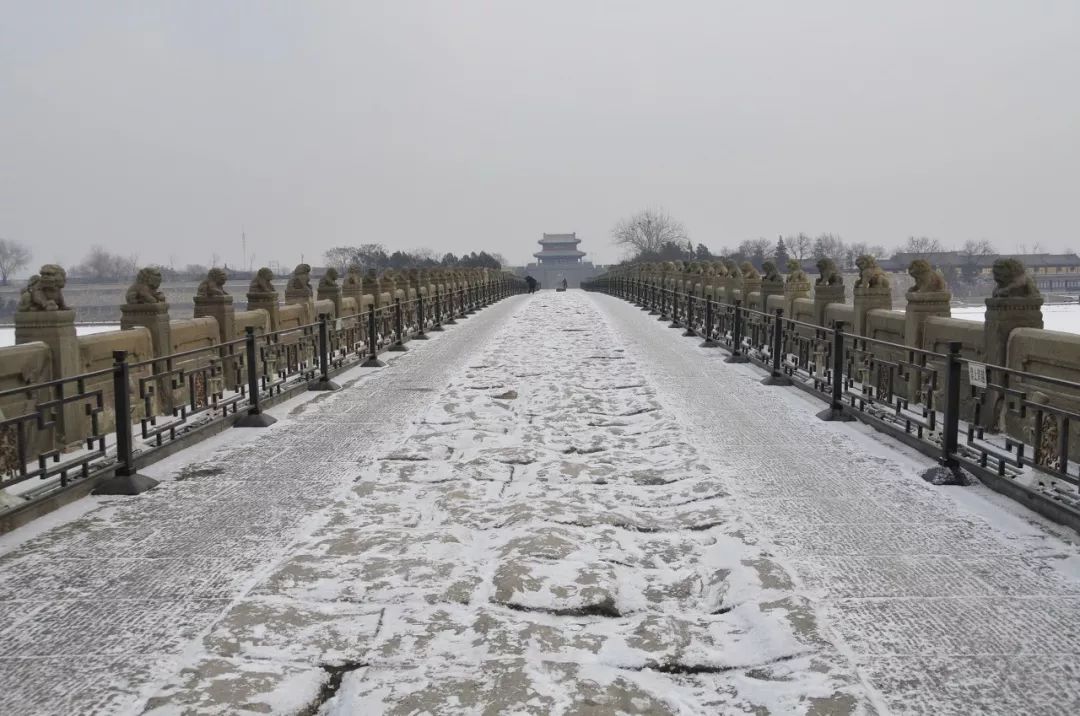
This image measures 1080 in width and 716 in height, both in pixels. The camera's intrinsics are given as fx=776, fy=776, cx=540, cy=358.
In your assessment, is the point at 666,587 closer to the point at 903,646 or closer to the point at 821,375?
the point at 903,646

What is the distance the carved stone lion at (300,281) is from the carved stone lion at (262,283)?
208 centimetres

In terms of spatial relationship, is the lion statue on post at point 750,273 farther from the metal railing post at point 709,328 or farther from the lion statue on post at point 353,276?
the lion statue on post at point 353,276

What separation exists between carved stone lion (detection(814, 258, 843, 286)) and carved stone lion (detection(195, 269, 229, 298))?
8.70 meters

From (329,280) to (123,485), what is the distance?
36.1ft

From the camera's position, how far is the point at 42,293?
695cm

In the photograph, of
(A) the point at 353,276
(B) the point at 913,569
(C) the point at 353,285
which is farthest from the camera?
(C) the point at 353,285

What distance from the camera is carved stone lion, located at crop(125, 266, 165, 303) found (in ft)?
27.9

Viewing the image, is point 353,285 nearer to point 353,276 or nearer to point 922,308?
point 353,276

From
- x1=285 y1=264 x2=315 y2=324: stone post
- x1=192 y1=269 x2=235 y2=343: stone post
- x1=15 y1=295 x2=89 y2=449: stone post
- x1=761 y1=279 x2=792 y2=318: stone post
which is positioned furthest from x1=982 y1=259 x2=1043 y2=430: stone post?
x1=285 y1=264 x2=315 y2=324: stone post

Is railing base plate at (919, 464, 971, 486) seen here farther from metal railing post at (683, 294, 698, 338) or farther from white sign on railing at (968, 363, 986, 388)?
metal railing post at (683, 294, 698, 338)

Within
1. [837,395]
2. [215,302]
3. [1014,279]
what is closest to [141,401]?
[215,302]

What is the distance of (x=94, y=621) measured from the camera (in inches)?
142

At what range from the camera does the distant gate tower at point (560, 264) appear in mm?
112812

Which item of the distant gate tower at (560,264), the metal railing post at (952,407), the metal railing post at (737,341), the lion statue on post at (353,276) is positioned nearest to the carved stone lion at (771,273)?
the metal railing post at (737,341)
